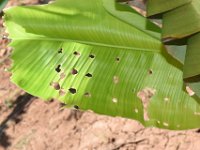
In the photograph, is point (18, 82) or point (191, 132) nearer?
point (18, 82)

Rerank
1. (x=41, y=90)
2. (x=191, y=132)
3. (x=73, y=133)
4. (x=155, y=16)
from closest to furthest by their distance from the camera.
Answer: (x=155, y=16) → (x=41, y=90) → (x=191, y=132) → (x=73, y=133)

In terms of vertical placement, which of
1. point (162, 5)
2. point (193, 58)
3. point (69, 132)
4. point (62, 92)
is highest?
point (162, 5)

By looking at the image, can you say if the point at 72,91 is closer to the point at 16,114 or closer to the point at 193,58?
the point at 193,58

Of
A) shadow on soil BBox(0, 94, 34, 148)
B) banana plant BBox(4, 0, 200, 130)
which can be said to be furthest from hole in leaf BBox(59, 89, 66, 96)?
shadow on soil BBox(0, 94, 34, 148)

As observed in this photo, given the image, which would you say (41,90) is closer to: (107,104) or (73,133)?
(107,104)

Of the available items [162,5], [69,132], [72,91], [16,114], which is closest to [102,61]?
[72,91]

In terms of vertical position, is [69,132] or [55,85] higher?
[55,85]

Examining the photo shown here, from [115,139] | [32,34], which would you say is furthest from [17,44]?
[115,139]

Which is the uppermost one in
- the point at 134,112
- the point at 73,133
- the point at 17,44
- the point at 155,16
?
the point at 155,16
